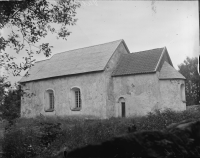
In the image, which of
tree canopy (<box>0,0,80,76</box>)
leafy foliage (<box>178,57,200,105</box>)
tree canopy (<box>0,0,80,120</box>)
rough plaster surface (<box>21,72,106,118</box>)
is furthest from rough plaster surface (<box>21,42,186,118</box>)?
tree canopy (<box>0,0,80,76</box>)

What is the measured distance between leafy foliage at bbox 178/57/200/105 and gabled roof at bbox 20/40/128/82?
8.71 feet

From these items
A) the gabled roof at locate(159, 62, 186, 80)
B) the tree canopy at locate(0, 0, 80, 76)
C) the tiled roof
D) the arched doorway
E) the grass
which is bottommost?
the grass

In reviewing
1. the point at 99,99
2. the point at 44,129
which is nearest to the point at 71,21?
the point at 44,129

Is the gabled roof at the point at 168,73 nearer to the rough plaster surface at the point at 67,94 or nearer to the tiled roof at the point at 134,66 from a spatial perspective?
the tiled roof at the point at 134,66

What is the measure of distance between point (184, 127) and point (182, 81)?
4.26 meters

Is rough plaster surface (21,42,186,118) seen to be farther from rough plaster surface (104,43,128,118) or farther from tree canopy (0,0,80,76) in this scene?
tree canopy (0,0,80,76)

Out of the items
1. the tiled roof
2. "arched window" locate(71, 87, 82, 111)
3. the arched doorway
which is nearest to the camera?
the arched doorway

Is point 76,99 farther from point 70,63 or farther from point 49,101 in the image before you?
point 49,101

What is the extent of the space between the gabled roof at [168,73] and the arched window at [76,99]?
3.29 m

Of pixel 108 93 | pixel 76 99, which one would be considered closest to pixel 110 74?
pixel 108 93

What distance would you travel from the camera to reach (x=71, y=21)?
5.86m

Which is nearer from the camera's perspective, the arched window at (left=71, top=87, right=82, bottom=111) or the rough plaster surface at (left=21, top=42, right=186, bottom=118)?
the rough plaster surface at (left=21, top=42, right=186, bottom=118)

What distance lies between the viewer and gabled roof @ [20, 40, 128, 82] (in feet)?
19.8

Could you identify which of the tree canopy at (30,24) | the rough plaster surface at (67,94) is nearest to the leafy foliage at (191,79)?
the rough plaster surface at (67,94)
